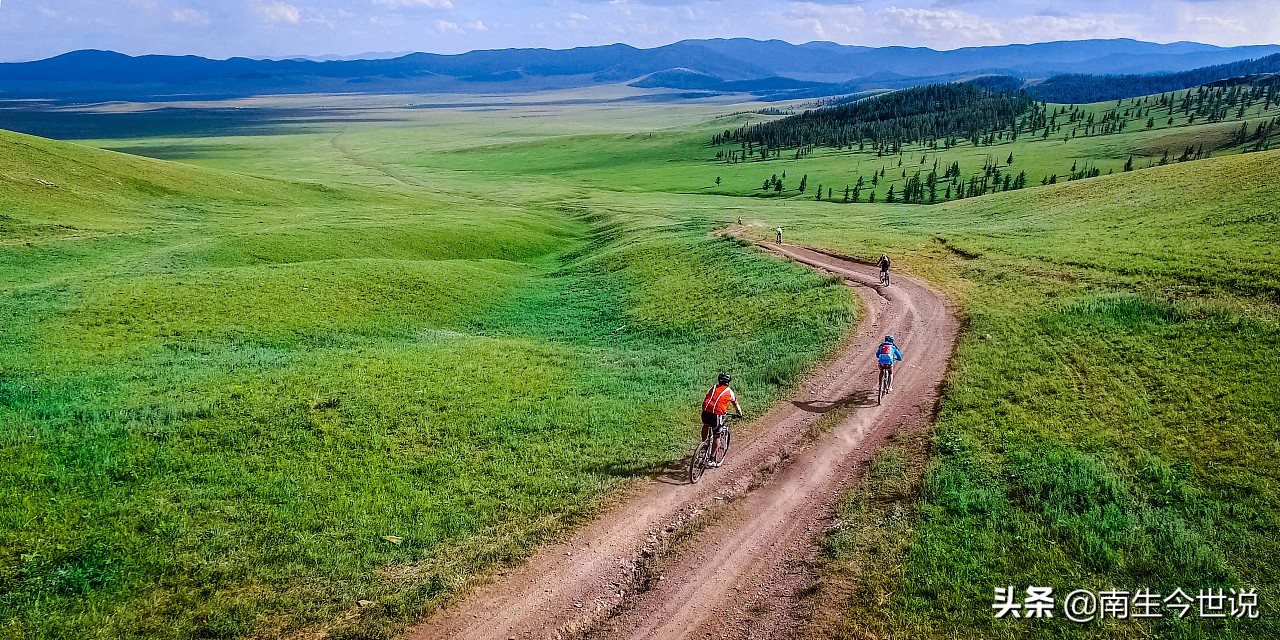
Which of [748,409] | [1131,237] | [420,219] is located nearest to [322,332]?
[748,409]

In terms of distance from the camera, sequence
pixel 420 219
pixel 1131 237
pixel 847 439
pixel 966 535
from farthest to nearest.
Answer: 1. pixel 420 219
2. pixel 1131 237
3. pixel 847 439
4. pixel 966 535

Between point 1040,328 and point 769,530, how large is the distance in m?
20.5

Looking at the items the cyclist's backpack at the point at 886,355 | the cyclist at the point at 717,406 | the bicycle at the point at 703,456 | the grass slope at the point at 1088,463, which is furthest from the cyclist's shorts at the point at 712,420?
the cyclist's backpack at the point at 886,355

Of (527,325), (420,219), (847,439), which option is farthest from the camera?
(420,219)

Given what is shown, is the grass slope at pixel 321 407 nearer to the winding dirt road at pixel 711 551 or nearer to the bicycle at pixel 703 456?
the winding dirt road at pixel 711 551

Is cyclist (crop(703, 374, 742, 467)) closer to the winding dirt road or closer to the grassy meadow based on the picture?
the winding dirt road

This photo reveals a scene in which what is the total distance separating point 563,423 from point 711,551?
31.0 feet

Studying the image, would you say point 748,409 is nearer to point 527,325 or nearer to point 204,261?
point 527,325

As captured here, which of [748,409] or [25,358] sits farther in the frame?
[25,358]

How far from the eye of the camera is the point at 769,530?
1691cm

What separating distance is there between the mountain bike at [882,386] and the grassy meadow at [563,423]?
2.35m

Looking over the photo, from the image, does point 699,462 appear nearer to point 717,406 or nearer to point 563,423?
point 717,406

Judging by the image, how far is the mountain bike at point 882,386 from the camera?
24.7 metres

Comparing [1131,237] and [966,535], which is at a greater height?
[1131,237]
